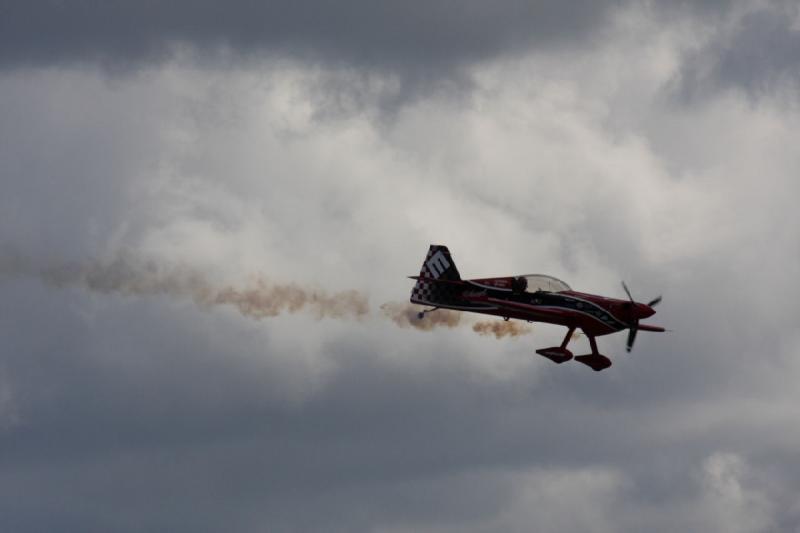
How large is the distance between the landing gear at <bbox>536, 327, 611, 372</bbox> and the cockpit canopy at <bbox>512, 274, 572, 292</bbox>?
9.25 feet

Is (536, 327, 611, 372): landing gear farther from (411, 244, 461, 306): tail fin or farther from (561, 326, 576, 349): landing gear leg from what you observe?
(411, 244, 461, 306): tail fin

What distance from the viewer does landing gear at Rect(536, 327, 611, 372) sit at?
152750mm

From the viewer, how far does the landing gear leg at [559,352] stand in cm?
15262

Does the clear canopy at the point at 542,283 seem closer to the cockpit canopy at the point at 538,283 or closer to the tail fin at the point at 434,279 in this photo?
the cockpit canopy at the point at 538,283

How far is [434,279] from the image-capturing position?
14975 centimetres

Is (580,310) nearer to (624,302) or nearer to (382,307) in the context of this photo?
(624,302)

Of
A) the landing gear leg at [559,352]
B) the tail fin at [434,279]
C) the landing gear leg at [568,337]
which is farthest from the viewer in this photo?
the landing gear leg at [568,337]

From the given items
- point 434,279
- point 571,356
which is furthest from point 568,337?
point 434,279

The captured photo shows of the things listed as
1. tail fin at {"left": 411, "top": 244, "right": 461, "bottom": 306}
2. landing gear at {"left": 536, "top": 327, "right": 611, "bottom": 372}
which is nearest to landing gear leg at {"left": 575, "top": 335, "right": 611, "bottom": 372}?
landing gear at {"left": 536, "top": 327, "right": 611, "bottom": 372}

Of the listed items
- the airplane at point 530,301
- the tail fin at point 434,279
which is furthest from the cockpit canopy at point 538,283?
the tail fin at point 434,279

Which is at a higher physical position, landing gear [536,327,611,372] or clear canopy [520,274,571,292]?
clear canopy [520,274,571,292]

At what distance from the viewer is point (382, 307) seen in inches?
6122

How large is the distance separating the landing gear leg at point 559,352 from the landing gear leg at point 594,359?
1.71 metres

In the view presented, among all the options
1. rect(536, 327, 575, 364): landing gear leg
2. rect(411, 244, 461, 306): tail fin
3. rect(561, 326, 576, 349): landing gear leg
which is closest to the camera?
rect(411, 244, 461, 306): tail fin
